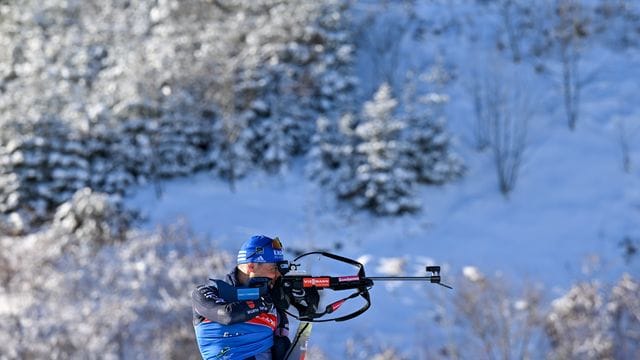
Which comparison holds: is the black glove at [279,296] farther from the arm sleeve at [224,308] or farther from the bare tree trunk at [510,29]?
the bare tree trunk at [510,29]

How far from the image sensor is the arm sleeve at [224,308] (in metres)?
5.07

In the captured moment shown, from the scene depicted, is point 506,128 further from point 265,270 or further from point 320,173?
point 265,270

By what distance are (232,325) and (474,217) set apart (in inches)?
713

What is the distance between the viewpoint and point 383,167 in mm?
21453

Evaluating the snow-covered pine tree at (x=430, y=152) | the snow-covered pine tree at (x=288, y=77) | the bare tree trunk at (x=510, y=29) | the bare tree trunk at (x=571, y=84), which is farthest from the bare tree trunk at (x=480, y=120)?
the snow-covered pine tree at (x=288, y=77)

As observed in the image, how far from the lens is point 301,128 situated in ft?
80.8

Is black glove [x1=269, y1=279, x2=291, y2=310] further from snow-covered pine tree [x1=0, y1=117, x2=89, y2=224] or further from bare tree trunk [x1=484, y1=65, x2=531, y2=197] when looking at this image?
bare tree trunk [x1=484, y1=65, x2=531, y2=197]

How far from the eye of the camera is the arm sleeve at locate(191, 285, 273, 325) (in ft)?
16.6

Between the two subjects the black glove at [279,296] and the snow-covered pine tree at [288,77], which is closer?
the black glove at [279,296]

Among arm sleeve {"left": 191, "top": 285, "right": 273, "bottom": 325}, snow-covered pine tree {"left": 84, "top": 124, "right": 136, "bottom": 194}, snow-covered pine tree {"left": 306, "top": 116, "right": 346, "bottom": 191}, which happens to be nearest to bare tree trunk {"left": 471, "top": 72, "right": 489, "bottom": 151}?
snow-covered pine tree {"left": 306, "top": 116, "right": 346, "bottom": 191}

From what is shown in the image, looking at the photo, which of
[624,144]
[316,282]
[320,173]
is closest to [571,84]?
[624,144]

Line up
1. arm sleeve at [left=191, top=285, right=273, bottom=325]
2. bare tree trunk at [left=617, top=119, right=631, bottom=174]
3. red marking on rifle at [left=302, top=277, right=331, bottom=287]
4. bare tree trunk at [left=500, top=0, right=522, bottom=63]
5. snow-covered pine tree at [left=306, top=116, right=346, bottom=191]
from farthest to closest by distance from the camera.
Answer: bare tree trunk at [left=500, top=0, right=522, bottom=63] → bare tree trunk at [left=617, top=119, right=631, bottom=174] → snow-covered pine tree at [left=306, top=116, right=346, bottom=191] → red marking on rifle at [left=302, top=277, right=331, bottom=287] → arm sleeve at [left=191, top=285, right=273, bottom=325]

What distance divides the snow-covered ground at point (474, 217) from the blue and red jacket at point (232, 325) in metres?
13.0

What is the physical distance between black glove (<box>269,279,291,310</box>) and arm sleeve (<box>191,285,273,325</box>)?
0.07m
